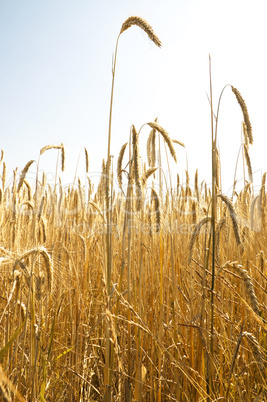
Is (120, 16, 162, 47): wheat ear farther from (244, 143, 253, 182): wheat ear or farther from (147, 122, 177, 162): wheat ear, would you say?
(244, 143, 253, 182): wheat ear

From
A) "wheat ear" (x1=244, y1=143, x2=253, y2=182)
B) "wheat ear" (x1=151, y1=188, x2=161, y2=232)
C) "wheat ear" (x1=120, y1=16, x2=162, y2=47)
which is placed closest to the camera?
"wheat ear" (x1=120, y1=16, x2=162, y2=47)

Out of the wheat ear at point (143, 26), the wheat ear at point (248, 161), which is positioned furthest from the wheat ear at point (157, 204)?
the wheat ear at point (143, 26)

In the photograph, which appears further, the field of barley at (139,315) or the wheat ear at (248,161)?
the wheat ear at (248,161)

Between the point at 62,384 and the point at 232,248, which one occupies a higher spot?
the point at 232,248

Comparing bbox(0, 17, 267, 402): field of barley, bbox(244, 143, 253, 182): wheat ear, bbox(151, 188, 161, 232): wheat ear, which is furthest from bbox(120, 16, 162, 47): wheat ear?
bbox(244, 143, 253, 182): wheat ear

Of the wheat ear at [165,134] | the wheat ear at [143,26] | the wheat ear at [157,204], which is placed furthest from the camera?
the wheat ear at [157,204]

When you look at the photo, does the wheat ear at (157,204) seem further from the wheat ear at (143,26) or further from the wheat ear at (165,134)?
the wheat ear at (143,26)

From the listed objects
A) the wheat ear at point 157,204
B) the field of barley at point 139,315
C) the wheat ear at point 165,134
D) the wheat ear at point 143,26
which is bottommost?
the field of barley at point 139,315

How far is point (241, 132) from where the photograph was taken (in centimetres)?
198

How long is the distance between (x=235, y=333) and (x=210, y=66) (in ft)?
4.37

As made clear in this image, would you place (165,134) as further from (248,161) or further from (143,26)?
(248,161)

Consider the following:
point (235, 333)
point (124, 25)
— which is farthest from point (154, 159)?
point (235, 333)

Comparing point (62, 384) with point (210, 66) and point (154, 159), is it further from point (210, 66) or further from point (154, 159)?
point (210, 66)

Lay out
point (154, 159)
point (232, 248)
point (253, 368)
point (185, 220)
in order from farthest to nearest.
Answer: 1. point (185, 220)
2. point (232, 248)
3. point (154, 159)
4. point (253, 368)
